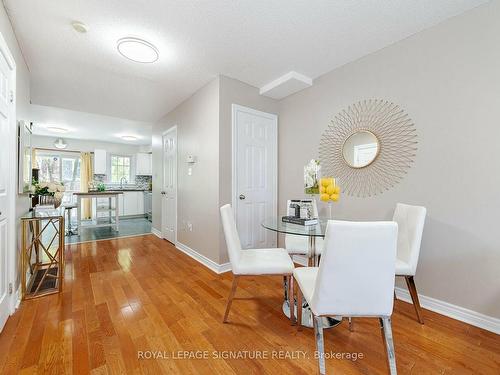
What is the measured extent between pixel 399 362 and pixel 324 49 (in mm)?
2678

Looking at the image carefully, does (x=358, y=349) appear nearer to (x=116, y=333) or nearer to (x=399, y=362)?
(x=399, y=362)

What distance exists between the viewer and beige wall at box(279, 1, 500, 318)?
66.3 inches

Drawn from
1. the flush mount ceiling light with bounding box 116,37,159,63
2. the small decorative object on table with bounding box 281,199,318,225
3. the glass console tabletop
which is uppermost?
the flush mount ceiling light with bounding box 116,37,159,63

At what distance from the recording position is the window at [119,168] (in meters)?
7.17

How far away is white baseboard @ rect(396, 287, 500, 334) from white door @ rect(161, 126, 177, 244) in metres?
3.44

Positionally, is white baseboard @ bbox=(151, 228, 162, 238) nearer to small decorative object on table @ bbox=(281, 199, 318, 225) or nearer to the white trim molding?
the white trim molding

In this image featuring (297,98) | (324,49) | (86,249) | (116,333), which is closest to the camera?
(116,333)

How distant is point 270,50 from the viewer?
2326 millimetres

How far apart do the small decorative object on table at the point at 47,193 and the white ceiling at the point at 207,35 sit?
1.40m

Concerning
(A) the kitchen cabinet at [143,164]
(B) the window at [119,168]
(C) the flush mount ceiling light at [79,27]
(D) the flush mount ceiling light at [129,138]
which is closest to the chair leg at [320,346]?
(C) the flush mount ceiling light at [79,27]

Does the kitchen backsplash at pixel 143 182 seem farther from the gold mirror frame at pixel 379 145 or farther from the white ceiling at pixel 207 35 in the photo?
the gold mirror frame at pixel 379 145

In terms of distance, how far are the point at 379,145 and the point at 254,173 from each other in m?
1.54

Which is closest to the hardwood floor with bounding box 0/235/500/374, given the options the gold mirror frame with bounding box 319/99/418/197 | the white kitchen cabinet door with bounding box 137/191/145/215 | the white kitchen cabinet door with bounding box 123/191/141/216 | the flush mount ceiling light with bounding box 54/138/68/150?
the gold mirror frame with bounding box 319/99/418/197

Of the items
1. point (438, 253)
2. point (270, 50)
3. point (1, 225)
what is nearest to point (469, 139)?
point (438, 253)
